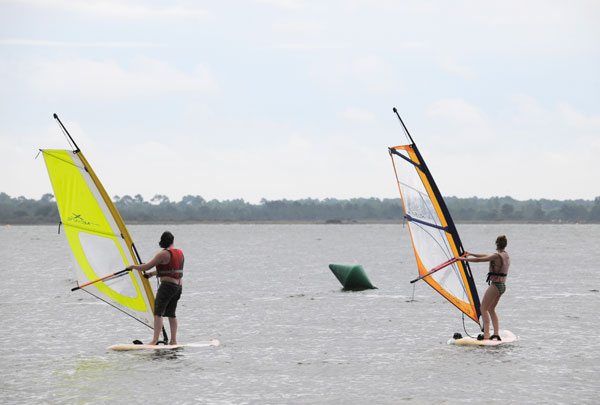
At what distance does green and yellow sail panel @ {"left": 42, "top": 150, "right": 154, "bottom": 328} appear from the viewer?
46.3 ft

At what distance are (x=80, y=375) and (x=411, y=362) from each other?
19.0 feet

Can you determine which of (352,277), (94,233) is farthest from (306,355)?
(352,277)

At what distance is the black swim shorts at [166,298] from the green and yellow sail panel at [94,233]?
803mm

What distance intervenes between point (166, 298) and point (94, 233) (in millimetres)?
1833

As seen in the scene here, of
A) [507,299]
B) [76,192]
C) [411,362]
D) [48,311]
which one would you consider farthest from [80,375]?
[507,299]

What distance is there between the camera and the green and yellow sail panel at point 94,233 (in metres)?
14.1

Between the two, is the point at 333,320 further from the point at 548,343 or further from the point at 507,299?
the point at 507,299

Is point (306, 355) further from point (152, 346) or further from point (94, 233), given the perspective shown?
point (94, 233)

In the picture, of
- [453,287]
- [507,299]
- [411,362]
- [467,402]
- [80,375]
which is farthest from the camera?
[507,299]

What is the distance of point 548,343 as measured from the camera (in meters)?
17.1

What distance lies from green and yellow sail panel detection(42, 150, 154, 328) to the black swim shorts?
80 cm

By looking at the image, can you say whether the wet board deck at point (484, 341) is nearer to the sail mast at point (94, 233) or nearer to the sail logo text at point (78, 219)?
the sail mast at point (94, 233)

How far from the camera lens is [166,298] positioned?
14031 mm

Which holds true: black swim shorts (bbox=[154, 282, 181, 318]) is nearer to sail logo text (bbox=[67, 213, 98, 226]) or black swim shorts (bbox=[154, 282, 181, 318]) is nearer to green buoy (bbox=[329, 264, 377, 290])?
sail logo text (bbox=[67, 213, 98, 226])
